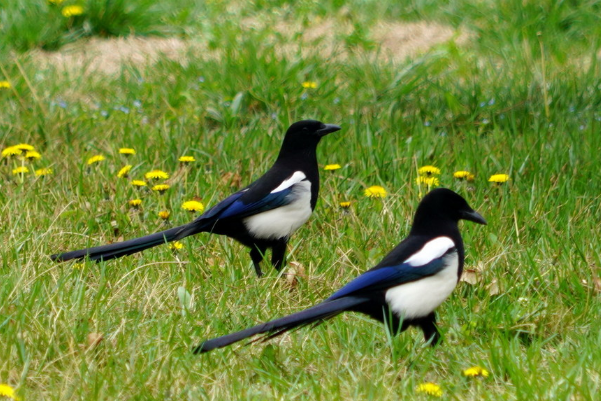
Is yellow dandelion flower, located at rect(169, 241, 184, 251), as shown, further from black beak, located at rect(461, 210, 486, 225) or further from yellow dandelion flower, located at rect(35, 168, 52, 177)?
black beak, located at rect(461, 210, 486, 225)

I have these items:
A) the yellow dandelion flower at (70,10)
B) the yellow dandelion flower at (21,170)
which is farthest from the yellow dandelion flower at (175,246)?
the yellow dandelion flower at (70,10)

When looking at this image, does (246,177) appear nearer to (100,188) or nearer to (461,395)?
(100,188)

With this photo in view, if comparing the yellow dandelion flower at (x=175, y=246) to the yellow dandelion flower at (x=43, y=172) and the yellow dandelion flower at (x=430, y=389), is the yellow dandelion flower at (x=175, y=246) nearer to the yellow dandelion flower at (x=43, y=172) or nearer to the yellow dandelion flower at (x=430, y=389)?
the yellow dandelion flower at (x=43, y=172)

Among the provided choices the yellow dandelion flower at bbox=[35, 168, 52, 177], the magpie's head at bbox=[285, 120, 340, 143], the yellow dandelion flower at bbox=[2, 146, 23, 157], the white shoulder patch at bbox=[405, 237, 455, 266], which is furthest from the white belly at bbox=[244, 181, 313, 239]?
the yellow dandelion flower at bbox=[2, 146, 23, 157]

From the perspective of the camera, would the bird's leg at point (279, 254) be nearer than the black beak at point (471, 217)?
No

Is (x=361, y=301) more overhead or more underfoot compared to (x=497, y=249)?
more overhead

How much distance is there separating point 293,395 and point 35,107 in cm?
352

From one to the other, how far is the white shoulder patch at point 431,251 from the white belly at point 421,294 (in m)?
0.03

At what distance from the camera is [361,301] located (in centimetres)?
315

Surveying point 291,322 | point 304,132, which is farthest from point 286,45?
point 291,322

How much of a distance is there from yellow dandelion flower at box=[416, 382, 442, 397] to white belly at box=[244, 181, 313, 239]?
145cm

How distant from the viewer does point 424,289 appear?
10.5 feet

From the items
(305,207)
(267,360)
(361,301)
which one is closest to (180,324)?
(267,360)

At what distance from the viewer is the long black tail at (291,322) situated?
2801mm
